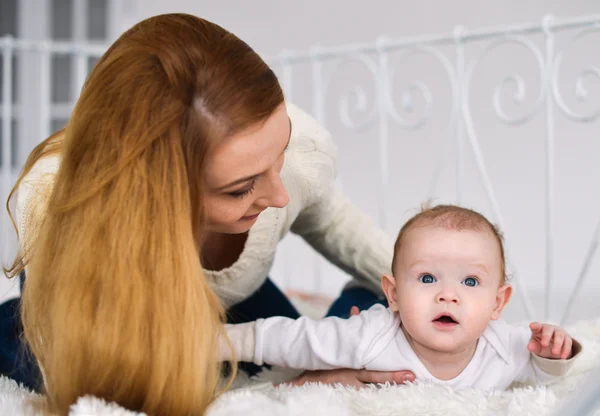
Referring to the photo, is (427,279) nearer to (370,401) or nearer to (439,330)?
(439,330)

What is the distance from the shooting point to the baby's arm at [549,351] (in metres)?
1.09

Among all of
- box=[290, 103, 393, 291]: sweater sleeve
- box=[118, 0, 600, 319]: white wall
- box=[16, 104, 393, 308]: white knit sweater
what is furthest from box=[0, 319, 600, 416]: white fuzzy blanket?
box=[118, 0, 600, 319]: white wall

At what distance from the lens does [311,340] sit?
1.11 m

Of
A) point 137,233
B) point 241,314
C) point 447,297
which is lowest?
point 241,314

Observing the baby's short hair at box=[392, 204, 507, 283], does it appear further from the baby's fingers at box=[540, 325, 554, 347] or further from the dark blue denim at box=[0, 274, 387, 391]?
the dark blue denim at box=[0, 274, 387, 391]

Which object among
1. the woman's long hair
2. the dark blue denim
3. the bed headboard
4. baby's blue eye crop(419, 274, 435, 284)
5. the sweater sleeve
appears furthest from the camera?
the bed headboard

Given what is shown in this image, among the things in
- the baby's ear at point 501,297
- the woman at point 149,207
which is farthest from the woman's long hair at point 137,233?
the baby's ear at point 501,297

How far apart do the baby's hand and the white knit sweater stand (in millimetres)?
449

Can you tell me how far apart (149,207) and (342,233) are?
0.73 metres

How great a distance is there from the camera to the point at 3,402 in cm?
93

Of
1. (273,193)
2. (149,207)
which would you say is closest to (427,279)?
(273,193)

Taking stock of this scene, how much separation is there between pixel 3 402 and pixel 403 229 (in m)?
0.61

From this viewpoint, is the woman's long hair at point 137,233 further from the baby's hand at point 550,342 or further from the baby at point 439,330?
the baby's hand at point 550,342

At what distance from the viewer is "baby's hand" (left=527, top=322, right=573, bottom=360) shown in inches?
42.6
